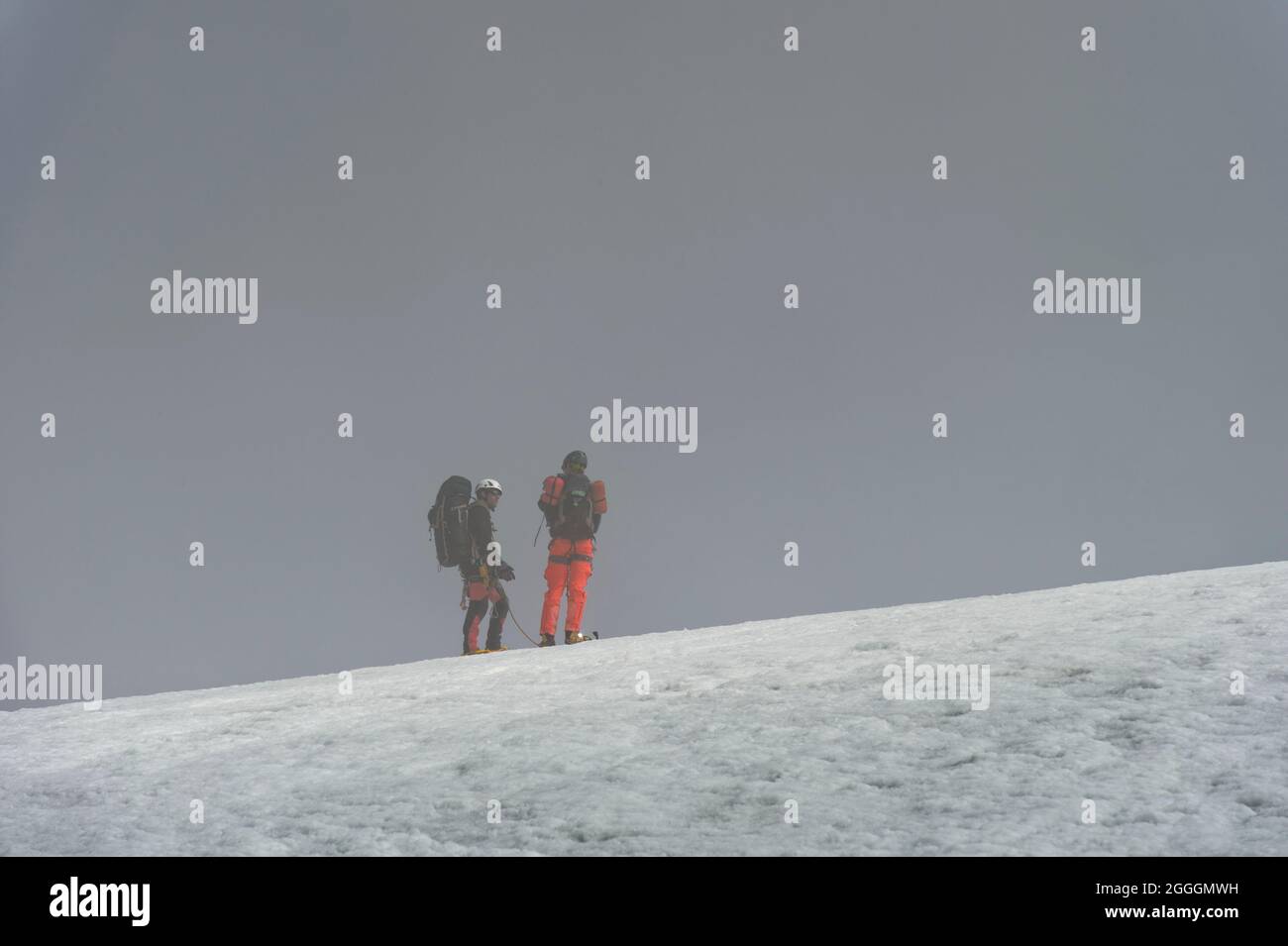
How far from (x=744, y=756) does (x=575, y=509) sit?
8.26 metres

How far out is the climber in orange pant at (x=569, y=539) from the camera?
14.8 meters

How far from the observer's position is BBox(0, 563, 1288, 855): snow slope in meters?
5.67

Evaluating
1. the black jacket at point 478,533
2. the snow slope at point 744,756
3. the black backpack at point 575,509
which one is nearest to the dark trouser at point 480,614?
the black jacket at point 478,533

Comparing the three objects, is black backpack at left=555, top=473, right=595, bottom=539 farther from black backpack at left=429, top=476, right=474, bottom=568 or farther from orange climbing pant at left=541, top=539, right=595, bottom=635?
black backpack at left=429, top=476, right=474, bottom=568

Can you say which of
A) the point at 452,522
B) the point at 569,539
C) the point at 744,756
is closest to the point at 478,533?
the point at 452,522

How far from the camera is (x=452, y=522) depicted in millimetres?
15477

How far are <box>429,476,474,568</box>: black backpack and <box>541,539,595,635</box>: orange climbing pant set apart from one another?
4.18ft

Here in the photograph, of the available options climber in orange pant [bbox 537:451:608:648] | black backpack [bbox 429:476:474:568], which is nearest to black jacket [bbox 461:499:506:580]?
black backpack [bbox 429:476:474:568]

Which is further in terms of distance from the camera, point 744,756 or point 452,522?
point 452,522

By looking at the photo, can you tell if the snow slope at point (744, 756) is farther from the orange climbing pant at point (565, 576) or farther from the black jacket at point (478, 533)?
the black jacket at point (478, 533)

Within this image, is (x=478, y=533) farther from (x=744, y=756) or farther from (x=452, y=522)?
(x=744, y=756)
